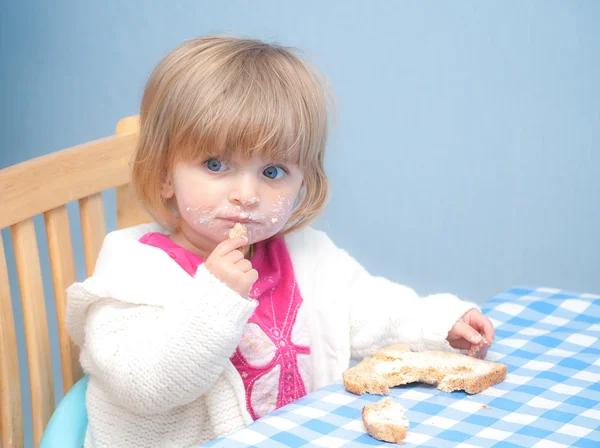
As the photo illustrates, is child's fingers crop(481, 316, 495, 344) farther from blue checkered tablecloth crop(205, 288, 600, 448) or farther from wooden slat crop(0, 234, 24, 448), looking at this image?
wooden slat crop(0, 234, 24, 448)

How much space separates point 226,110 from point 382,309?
361 mm

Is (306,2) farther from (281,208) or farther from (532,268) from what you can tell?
(281,208)

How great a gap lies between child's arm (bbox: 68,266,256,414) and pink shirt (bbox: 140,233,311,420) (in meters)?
0.14

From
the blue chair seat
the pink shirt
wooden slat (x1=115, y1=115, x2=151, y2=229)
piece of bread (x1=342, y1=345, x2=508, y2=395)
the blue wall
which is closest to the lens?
piece of bread (x1=342, y1=345, x2=508, y2=395)

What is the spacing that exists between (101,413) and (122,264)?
0.18 m

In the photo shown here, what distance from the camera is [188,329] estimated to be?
96cm

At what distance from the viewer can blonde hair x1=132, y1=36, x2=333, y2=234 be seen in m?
1.07

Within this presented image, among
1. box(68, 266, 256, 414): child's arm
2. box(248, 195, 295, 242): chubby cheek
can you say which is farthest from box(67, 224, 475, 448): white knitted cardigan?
box(248, 195, 295, 242): chubby cheek

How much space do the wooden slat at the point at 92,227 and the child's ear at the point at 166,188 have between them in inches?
4.4

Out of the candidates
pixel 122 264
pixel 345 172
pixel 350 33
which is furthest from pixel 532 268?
pixel 122 264

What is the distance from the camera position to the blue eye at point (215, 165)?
1.08 metres

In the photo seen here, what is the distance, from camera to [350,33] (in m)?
1.95

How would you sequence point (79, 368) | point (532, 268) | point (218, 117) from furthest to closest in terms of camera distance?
point (532, 268) → point (79, 368) → point (218, 117)

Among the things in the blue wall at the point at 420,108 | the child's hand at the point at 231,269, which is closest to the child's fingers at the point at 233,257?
the child's hand at the point at 231,269
